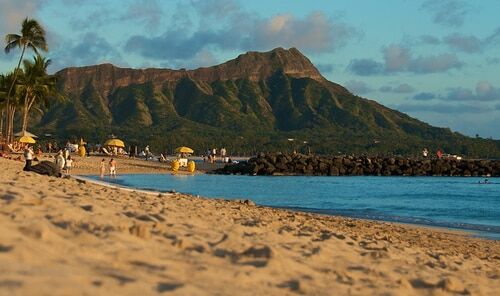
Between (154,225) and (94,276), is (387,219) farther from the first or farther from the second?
(94,276)

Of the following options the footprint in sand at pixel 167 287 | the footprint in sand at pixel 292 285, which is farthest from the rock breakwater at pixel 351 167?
the footprint in sand at pixel 167 287

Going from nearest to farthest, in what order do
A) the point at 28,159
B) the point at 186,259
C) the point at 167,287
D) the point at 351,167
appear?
the point at 167,287 → the point at 186,259 → the point at 28,159 → the point at 351,167

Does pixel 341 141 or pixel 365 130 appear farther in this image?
pixel 365 130

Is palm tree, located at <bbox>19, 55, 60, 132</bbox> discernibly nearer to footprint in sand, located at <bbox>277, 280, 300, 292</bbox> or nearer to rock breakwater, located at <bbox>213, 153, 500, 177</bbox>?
rock breakwater, located at <bbox>213, 153, 500, 177</bbox>

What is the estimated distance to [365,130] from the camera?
180500 millimetres

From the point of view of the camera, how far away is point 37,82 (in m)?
55.6

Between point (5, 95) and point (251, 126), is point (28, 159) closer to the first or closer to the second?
point (5, 95)

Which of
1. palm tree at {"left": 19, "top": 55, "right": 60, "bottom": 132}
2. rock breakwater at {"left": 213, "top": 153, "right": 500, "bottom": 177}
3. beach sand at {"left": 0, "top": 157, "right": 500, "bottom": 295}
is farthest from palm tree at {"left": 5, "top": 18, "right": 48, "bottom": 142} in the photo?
beach sand at {"left": 0, "top": 157, "right": 500, "bottom": 295}

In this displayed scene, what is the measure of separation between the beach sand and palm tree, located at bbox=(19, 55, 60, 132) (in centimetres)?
4827

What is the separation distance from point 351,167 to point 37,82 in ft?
103

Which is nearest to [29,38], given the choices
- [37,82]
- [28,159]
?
[37,82]

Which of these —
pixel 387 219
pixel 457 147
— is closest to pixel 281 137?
pixel 457 147

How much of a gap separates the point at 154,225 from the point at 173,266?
6.07ft

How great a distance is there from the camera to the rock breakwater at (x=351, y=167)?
63.3 metres
